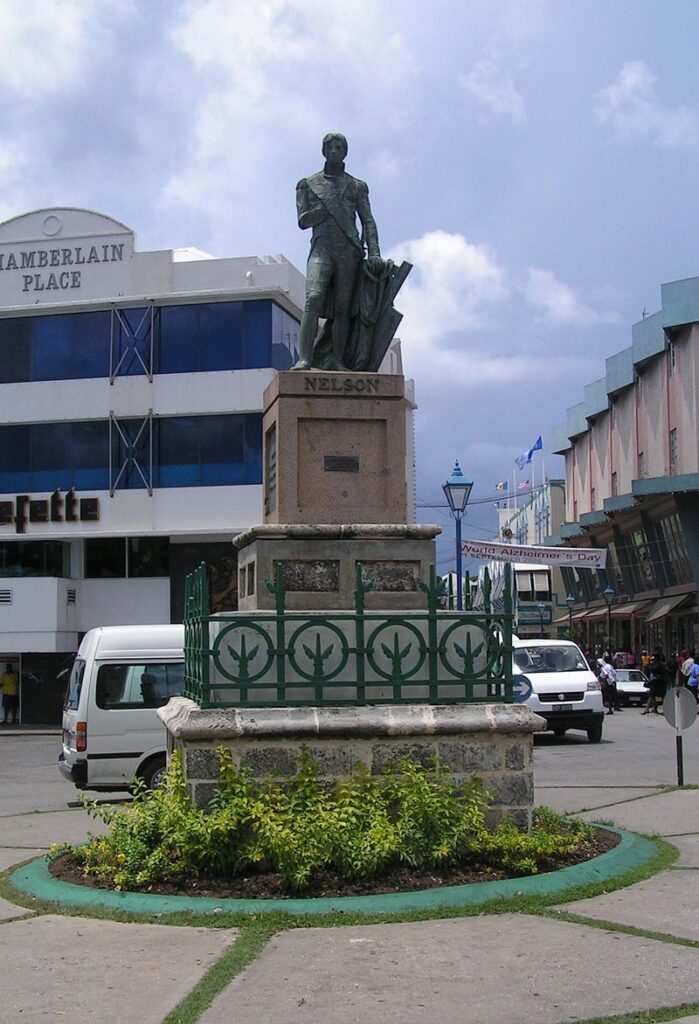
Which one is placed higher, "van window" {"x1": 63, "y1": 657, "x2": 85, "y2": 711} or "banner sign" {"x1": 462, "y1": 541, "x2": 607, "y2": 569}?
"banner sign" {"x1": 462, "y1": 541, "x2": 607, "y2": 569}

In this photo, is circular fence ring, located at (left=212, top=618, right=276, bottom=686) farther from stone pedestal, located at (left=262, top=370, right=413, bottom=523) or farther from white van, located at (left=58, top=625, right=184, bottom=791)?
white van, located at (left=58, top=625, right=184, bottom=791)

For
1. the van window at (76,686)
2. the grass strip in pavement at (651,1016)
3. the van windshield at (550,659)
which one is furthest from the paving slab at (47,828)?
the van windshield at (550,659)

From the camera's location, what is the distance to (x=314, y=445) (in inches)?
345

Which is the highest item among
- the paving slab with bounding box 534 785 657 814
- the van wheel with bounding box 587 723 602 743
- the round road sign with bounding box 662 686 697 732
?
the round road sign with bounding box 662 686 697 732

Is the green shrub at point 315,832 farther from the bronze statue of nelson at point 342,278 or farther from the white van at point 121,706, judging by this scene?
the white van at point 121,706

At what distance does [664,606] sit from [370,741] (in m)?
44.0

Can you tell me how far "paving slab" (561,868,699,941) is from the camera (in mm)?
6209

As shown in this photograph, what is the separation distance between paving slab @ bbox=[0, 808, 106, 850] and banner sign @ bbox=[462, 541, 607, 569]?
20435 millimetres

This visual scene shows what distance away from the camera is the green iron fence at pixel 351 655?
757 cm

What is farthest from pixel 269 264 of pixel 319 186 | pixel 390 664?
pixel 390 664

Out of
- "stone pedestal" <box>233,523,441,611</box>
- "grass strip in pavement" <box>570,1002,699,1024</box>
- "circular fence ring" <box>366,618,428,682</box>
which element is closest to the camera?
"grass strip in pavement" <box>570,1002,699,1024</box>

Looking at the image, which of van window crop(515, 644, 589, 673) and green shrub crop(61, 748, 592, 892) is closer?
green shrub crop(61, 748, 592, 892)

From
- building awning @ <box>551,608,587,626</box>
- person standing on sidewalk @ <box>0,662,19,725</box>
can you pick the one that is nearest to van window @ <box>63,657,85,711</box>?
person standing on sidewalk @ <box>0,662,19,725</box>

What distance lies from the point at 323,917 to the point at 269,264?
88.7 ft
